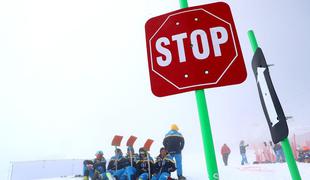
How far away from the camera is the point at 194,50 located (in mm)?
996

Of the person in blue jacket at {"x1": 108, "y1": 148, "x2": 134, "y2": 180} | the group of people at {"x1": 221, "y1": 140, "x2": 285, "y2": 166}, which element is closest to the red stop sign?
the person in blue jacket at {"x1": 108, "y1": 148, "x2": 134, "y2": 180}

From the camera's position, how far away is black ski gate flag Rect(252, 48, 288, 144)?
3.97 feet

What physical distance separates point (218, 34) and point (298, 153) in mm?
7903

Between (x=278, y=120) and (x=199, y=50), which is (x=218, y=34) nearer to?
(x=199, y=50)

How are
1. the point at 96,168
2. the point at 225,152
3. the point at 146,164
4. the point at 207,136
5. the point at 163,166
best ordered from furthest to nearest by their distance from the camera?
the point at 225,152 → the point at 96,168 → the point at 146,164 → the point at 163,166 → the point at 207,136

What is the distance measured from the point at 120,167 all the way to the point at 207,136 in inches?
181

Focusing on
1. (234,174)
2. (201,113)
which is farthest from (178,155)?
(201,113)

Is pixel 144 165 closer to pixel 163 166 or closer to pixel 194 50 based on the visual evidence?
pixel 163 166

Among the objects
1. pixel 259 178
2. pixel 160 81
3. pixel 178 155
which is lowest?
pixel 259 178

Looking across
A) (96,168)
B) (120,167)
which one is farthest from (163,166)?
(96,168)

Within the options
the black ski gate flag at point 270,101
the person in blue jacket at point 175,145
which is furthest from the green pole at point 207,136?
the person in blue jacket at point 175,145

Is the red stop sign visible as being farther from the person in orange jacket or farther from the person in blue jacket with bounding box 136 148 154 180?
the person in orange jacket

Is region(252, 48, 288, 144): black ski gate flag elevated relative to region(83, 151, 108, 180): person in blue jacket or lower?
elevated

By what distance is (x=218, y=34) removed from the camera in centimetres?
102
